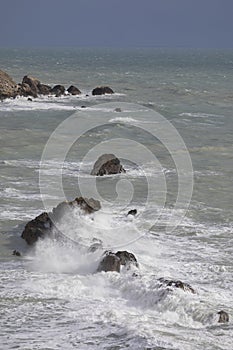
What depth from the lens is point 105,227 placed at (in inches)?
635

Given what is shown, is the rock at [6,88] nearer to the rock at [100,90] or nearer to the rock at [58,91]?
the rock at [58,91]

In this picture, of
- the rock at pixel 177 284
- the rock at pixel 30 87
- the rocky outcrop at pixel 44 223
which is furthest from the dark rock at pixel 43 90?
the rock at pixel 177 284

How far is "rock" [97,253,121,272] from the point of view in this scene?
12773 millimetres

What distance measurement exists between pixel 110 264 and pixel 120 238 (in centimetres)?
260

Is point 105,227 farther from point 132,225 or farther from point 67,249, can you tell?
point 67,249

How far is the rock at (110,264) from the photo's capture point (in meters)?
12.8

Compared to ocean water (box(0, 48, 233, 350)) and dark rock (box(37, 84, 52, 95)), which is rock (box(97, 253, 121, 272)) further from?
dark rock (box(37, 84, 52, 95))

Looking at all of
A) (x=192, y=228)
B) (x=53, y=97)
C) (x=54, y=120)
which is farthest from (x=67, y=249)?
(x=53, y=97)

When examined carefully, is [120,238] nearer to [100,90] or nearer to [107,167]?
[107,167]

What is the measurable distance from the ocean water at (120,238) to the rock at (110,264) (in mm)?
175

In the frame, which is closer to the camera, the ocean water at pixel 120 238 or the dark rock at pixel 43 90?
the ocean water at pixel 120 238

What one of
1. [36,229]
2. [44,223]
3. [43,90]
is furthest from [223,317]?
[43,90]

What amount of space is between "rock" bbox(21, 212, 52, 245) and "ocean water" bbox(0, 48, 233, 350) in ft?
0.78

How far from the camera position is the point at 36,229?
14922 mm
